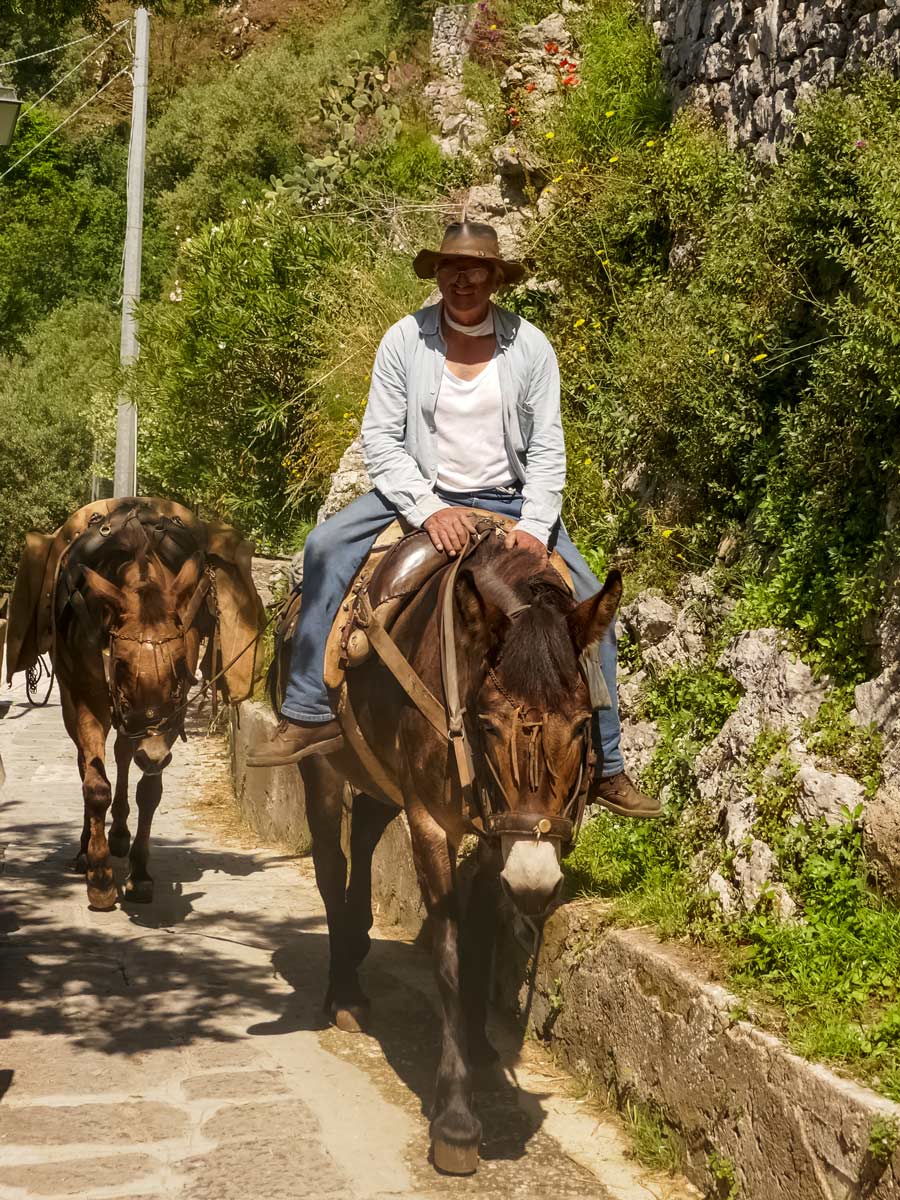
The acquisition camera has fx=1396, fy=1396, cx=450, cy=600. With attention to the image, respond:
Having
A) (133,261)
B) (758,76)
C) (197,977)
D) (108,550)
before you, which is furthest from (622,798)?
(133,261)

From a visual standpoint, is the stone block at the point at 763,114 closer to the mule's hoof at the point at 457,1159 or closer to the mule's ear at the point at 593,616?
the mule's ear at the point at 593,616

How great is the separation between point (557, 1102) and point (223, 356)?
10434 millimetres

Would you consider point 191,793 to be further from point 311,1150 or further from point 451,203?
point 311,1150

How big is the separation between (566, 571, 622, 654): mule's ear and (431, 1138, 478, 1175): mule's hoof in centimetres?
179

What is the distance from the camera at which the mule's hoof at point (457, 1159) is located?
4.80 meters

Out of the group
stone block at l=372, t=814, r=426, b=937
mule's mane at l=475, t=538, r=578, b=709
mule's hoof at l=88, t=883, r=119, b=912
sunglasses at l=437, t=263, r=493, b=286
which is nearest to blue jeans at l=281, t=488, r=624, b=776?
sunglasses at l=437, t=263, r=493, b=286

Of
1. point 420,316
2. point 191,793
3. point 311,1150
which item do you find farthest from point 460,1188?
point 191,793

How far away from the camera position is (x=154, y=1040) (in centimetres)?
605

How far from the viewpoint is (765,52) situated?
917cm

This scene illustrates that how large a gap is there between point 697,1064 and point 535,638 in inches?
60.3

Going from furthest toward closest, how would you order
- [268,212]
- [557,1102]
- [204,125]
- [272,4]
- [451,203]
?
[272,4]
[204,125]
[268,212]
[451,203]
[557,1102]

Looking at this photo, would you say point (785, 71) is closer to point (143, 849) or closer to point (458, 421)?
point (458, 421)

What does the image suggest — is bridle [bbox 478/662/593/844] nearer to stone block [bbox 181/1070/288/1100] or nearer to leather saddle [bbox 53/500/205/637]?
stone block [bbox 181/1070/288/1100]

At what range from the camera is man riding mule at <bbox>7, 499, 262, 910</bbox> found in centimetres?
762
